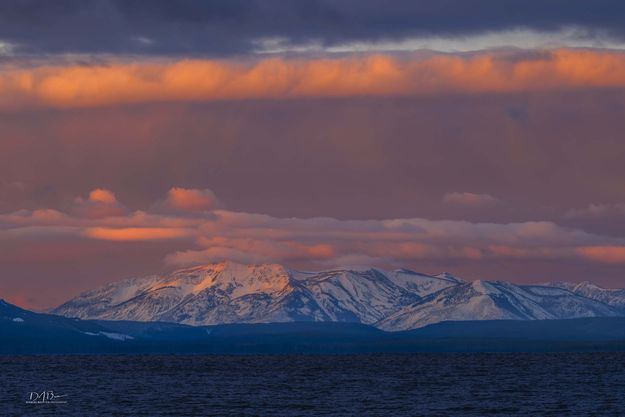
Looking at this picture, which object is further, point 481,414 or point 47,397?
point 47,397

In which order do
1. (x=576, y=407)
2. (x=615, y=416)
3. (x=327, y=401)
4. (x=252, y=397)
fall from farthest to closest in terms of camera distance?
1. (x=252, y=397)
2. (x=327, y=401)
3. (x=576, y=407)
4. (x=615, y=416)

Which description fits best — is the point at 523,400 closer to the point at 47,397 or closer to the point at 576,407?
the point at 576,407

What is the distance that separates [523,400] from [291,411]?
1521 inches

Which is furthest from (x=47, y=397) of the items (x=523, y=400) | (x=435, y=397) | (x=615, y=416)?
(x=615, y=416)

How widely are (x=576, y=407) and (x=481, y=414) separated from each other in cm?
1880

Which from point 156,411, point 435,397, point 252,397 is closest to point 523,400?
point 435,397

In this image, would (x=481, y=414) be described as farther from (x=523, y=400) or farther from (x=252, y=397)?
(x=252, y=397)

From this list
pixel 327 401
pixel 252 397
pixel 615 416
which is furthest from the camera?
pixel 252 397

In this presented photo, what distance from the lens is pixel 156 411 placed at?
161250 mm

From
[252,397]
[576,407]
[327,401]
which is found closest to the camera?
[576,407]

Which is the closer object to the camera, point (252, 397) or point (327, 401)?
point (327, 401)
